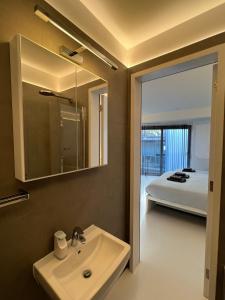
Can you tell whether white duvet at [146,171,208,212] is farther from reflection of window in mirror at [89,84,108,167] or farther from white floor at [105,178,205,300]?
reflection of window in mirror at [89,84,108,167]

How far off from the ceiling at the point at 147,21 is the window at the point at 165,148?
4572 millimetres

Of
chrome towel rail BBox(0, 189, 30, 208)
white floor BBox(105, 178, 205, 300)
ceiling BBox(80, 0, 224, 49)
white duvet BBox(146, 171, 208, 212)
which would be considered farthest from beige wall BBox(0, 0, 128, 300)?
white duvet BBox(146, 171, 208, 212)

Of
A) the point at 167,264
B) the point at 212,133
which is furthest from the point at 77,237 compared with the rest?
the point at 167,264

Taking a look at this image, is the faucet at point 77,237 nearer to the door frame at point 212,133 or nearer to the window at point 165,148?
the door frame at point 212,133

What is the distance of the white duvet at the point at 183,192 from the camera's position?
2.70 meters

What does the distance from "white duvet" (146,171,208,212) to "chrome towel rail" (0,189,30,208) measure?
2.75 metres

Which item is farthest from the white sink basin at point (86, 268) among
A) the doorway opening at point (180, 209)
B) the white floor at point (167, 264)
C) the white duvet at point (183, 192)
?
the white duvet at point (183, 192)

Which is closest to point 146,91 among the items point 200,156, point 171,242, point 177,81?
point 177,81

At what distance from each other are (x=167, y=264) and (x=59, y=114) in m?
2.13

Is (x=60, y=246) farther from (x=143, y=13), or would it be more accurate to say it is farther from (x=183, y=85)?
(x=183, y=85)

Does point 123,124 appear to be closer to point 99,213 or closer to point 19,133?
point 99,213

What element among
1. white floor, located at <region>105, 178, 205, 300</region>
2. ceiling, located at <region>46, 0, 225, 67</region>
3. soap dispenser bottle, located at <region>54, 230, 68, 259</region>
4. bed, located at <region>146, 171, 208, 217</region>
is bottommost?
white floor, located at <region>105, 178, 205, 300</region>

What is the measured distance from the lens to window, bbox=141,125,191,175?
575 centimetres

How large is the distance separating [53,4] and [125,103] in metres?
0.97
